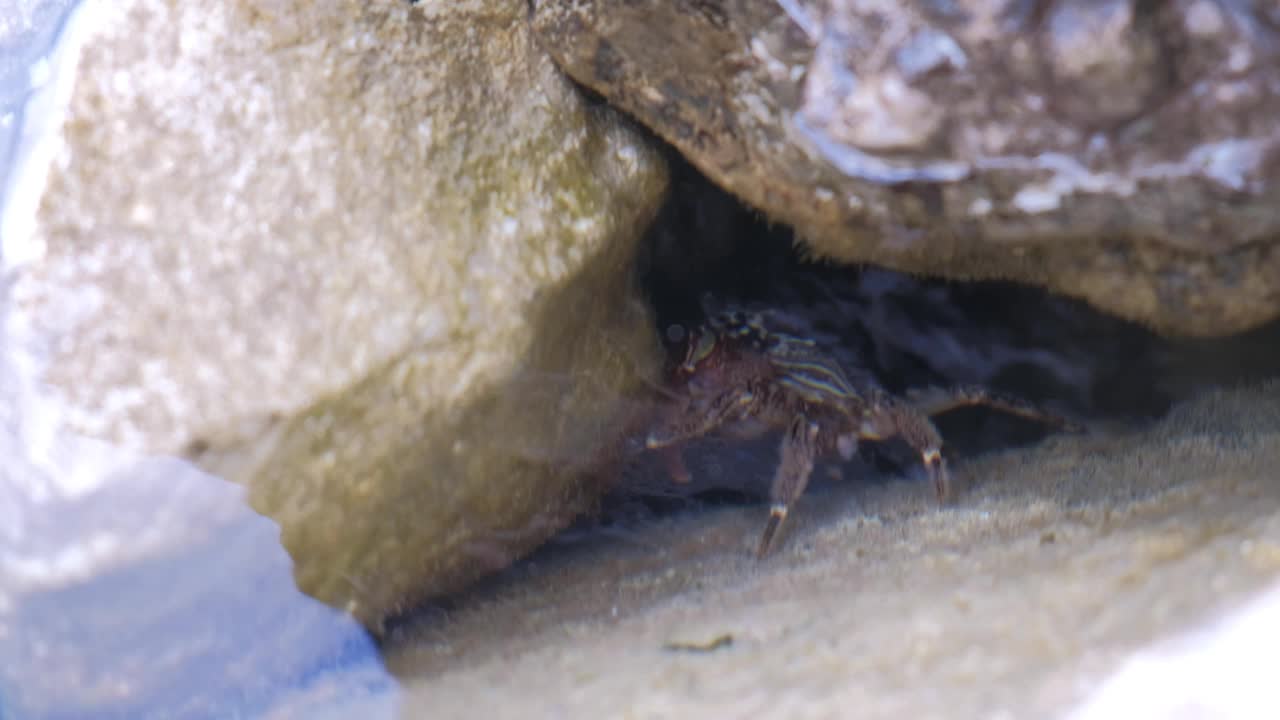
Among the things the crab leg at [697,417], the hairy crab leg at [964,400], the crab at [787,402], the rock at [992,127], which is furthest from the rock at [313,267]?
the hairy crab leg at [964,400]

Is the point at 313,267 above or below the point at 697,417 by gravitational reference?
above

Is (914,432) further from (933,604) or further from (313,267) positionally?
(313,267)

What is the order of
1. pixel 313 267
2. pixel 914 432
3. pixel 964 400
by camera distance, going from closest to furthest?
1. pixel 313 267
2. pixel 914 432
3. pixel 964 400

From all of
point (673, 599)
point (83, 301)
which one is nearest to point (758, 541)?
point (673, 599)

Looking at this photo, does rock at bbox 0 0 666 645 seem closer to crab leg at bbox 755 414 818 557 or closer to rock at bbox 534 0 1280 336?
rock at bbox 534 0 1280 336

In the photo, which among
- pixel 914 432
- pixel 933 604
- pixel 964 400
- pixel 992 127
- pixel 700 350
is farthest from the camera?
pixel 700 350

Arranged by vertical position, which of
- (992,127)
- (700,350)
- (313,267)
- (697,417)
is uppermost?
(992,127)

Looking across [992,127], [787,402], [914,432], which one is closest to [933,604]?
[992,127]

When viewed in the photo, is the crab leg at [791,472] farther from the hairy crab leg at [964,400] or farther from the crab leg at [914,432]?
Answer: the hairy crab leg at [964,400]
